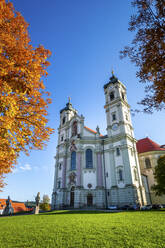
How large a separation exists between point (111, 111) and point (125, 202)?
19312 millimetres

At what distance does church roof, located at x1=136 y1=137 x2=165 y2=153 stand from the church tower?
908cm

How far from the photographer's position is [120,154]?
28.4 m

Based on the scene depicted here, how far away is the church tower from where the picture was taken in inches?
985

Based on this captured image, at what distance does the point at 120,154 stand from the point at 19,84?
83.1ft

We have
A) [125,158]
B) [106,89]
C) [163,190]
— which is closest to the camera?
[163,190]

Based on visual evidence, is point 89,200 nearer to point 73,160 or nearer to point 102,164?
point 102,164

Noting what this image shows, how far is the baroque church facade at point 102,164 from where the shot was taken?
2614 cm

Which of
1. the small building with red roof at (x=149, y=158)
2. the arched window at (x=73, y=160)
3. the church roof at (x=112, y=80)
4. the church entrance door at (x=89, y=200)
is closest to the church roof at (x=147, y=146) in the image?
the small building with red roof at (x=149, y=158)

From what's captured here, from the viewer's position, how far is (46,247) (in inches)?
207

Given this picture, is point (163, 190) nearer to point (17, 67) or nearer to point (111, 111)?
point (111, 111)

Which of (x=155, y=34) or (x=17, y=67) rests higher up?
(x=155, y=34)

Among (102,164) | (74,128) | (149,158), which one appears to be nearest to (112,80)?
(74,128)

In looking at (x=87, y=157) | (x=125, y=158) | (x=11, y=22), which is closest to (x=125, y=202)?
(x=125, y=158)

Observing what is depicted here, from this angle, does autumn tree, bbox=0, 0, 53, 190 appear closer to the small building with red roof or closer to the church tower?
the church tower
